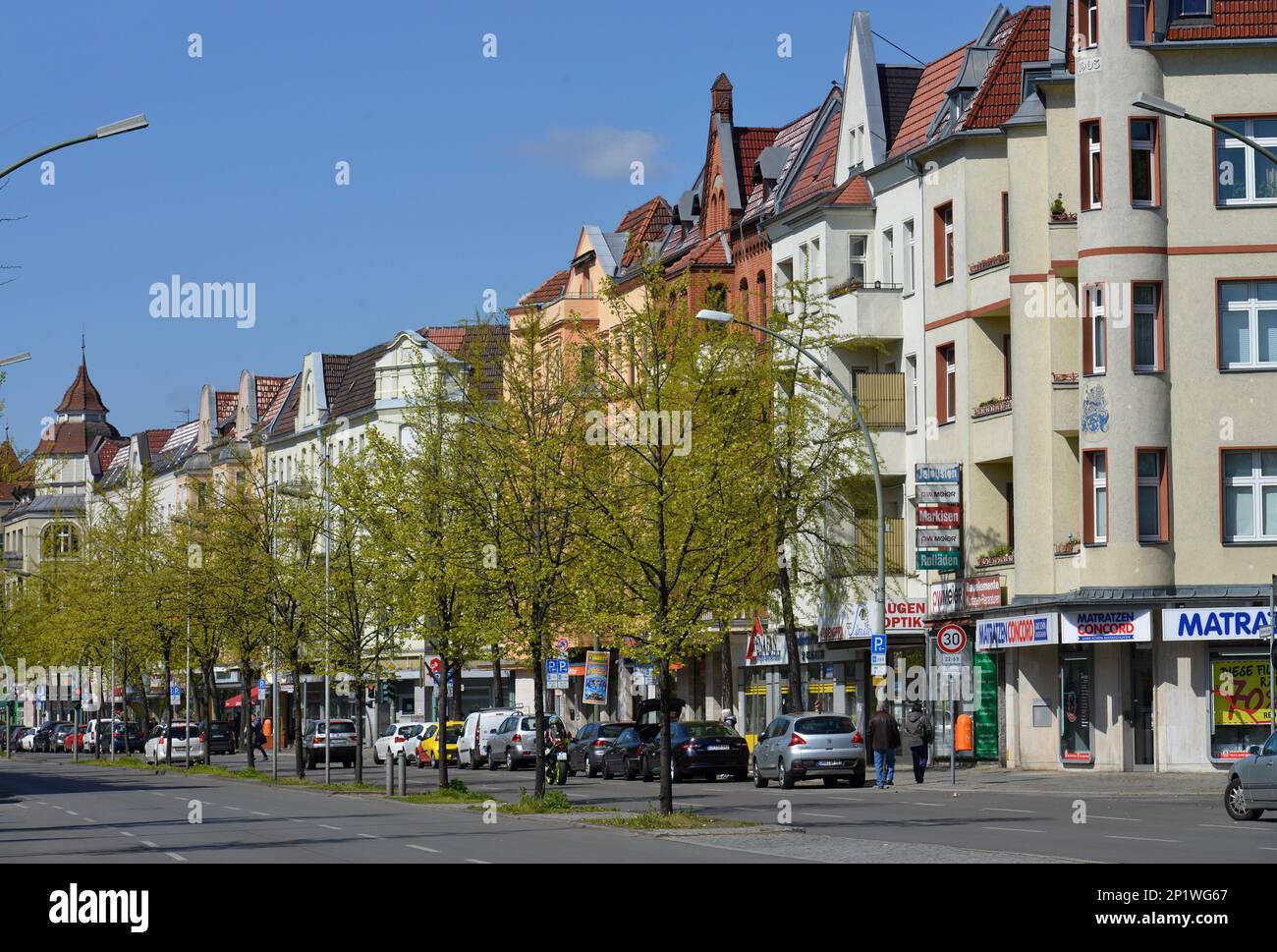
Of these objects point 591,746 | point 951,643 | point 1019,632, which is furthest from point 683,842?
point 591,746

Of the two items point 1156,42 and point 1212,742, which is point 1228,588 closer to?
point 1212,742

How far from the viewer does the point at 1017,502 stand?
1823 inches

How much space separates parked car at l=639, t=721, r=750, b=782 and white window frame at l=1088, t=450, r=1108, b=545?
31.9 feet

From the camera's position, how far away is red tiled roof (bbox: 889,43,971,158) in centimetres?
5288

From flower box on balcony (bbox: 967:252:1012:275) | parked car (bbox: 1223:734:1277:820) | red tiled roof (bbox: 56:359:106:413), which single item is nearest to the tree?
→ parked car (bbox: 1223:734:1277:820)

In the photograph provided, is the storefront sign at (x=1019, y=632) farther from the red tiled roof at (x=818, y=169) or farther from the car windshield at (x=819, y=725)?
the red tiled roof at (x=818, y=169)

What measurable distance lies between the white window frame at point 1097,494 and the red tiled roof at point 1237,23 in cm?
874

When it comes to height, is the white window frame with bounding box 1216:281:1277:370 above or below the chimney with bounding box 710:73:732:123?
below

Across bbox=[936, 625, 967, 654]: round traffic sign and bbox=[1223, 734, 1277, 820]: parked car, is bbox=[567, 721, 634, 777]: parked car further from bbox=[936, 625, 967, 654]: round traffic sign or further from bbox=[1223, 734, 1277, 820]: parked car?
bbox=[1223, 734, 1277, 820]: parked car

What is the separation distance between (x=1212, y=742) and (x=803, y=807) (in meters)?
12.0

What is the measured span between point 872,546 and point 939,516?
4341 mm

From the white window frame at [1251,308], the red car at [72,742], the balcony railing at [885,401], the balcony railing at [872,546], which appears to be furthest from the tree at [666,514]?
the red car at [72,742]

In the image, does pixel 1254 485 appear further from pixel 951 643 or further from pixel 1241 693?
pixel 951 643

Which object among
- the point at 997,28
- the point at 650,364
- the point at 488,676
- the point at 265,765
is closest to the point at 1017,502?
the point at 997,28
